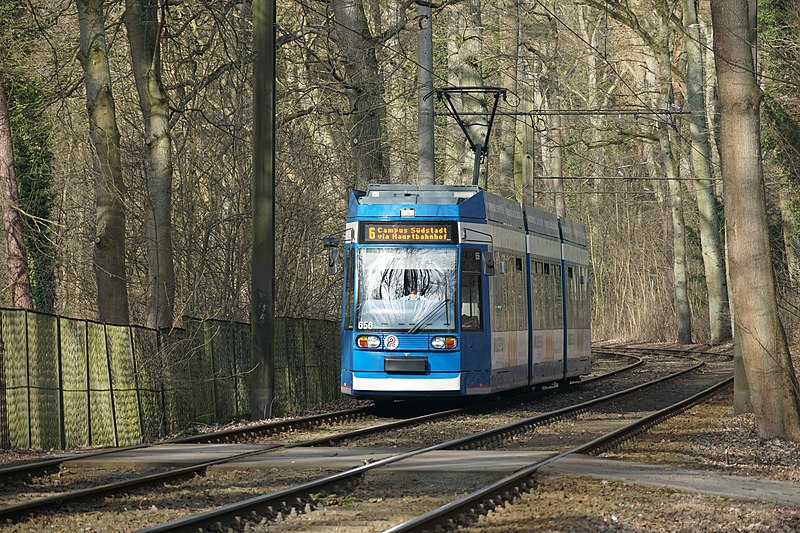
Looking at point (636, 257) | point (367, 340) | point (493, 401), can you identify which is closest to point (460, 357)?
point (367, 340)

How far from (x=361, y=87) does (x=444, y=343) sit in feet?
25.3

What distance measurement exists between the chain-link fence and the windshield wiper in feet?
8.65

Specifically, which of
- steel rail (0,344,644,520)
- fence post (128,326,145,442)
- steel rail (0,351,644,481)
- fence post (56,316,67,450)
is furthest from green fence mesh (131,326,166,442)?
fence post (56,316,67,450)

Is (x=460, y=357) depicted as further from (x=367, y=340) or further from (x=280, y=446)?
(x=280, y=446)

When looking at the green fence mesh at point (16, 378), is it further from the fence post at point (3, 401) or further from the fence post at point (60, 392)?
the fence post at point (60, 392)

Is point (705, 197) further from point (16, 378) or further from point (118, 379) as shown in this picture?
point (16, 378)

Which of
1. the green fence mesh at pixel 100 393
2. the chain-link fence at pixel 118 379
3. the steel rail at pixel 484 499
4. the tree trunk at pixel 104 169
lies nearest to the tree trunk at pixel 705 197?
the chain-link fence at pixel 118 379

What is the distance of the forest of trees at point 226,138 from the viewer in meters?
21.5

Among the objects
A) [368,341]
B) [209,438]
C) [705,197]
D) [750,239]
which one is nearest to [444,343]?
[368,341]

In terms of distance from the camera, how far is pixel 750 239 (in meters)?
17.1

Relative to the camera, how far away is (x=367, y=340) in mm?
20484

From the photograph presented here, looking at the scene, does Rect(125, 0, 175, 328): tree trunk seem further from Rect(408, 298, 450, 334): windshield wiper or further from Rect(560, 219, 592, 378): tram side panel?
Rect(560, 219, 592, 378): tram side panel

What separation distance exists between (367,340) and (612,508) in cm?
968

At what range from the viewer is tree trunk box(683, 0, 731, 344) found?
1629 inches
